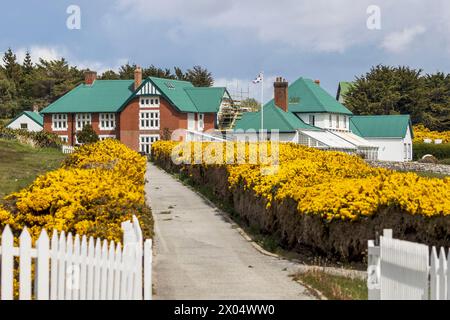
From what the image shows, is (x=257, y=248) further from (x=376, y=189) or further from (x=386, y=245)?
(x=386, y=245)

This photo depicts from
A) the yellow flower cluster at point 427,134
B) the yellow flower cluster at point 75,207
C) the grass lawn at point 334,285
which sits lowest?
the grass lawn at point 334,285

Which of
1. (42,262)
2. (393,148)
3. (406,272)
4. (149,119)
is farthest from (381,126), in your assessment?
(42,262)

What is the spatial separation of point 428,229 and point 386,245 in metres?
5.10

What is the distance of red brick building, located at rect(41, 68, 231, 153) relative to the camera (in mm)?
76438

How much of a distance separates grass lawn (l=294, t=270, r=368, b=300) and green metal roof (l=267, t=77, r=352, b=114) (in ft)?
195

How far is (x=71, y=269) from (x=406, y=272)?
12.8 feet

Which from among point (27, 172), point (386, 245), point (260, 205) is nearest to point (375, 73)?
point (27, 172)

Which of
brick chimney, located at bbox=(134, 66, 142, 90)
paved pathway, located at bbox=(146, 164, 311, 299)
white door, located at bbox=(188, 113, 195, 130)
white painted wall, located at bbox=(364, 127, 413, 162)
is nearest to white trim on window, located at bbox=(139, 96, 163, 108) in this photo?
white door, located at bbox=(188, 113, 195, 130)

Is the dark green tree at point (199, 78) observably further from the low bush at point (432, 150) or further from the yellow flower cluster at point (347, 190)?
the yellow flower cluster at point (347, 190)

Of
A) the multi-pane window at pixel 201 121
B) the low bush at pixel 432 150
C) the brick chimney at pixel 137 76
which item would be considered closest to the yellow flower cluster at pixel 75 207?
the multi-pane window at pixel 201 121

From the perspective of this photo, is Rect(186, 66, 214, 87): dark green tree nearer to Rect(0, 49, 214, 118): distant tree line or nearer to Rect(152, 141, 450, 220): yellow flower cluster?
Rect(0, 49, 214, 118): distant tree line

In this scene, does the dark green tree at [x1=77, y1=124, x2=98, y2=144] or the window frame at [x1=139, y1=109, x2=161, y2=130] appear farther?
the window frame at [x1=139, y1=109, x2=161, y2=130]

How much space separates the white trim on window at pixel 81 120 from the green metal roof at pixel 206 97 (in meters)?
11.0

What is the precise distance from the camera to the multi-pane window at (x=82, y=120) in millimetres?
81188
